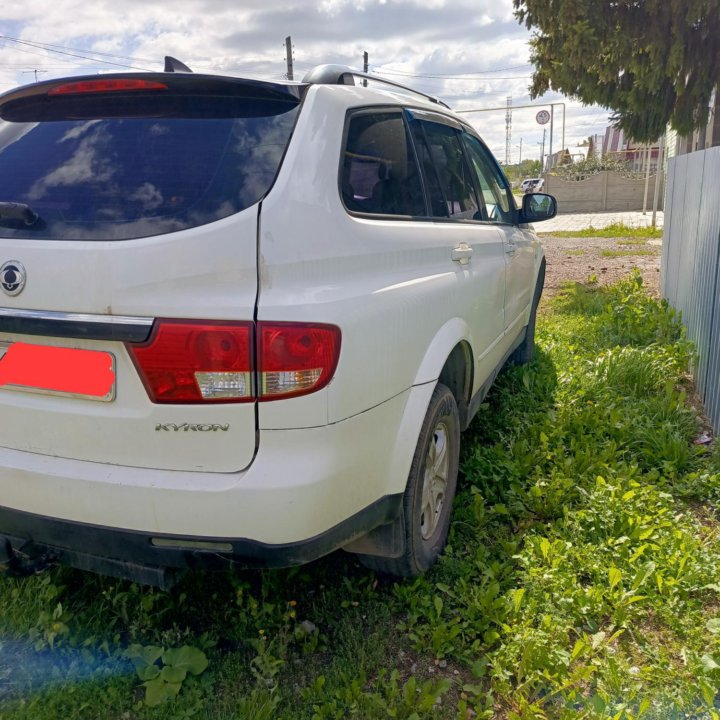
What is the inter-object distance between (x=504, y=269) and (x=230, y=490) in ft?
8.23

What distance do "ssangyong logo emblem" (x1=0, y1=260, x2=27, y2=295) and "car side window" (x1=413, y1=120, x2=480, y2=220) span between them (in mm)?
1672

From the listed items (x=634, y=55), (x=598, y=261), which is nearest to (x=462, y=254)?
(x=634, y=55)

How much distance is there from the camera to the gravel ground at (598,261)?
9781mm

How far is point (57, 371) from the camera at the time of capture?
1901mm

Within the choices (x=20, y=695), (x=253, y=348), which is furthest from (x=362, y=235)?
(x=20, y=695)

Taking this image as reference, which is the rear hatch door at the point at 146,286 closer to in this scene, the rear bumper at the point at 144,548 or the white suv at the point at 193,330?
the white suv at the point at 193,330

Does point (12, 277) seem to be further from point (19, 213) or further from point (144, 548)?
point (144, 548)

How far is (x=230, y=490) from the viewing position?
1.84 metres

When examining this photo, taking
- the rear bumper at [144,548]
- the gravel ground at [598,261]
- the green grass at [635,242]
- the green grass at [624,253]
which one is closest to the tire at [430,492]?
the rear bumper at [144,548]

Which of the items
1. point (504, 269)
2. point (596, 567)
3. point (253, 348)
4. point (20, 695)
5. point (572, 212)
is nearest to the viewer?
point (253, 348)

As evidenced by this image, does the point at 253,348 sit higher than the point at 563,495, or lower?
higher

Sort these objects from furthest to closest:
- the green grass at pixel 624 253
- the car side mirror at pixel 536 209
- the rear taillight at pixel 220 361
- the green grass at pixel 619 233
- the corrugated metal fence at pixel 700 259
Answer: the green grass at pixel 619 233, the green grass at pixel 624 253, the car side mirror at pixel 536 209, the corrugated metal fence at pixel 700 259, the rear taillight at pixel 220 361

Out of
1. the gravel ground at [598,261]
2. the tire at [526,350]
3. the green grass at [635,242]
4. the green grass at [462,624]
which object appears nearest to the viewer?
the green grass at [462,624]

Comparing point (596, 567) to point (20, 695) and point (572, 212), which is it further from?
point (572, 212)
